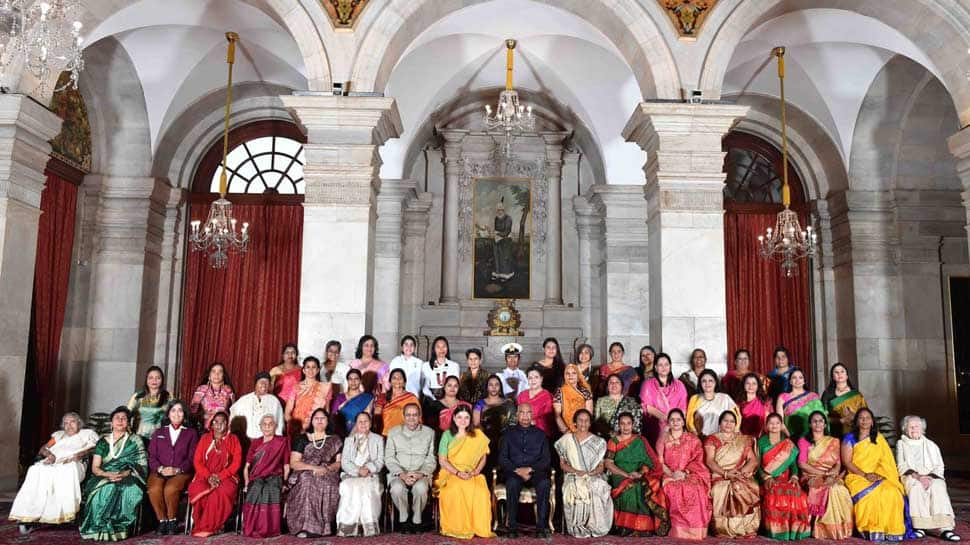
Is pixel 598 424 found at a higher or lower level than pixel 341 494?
higher

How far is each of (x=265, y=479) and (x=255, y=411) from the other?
73 centimetres

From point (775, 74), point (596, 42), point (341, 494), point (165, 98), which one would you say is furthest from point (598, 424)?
point (165, 98)

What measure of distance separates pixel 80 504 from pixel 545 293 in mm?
7583

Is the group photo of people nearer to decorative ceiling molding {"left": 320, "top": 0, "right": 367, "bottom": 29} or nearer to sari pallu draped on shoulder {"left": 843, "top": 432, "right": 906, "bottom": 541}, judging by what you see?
sari pallu draped on shoulder {"left": 843, "top": 432, "right": 906, "bottom": 541}

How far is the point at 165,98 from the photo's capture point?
10.6m

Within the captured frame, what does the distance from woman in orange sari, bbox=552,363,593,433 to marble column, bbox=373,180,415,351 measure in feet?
16.5

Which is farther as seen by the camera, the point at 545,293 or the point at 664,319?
the point at 545,293

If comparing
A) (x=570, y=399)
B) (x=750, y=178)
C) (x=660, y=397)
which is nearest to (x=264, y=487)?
(x=570, y=399)

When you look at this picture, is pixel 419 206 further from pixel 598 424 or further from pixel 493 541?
pixel 493 541

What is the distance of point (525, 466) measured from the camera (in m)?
6.02

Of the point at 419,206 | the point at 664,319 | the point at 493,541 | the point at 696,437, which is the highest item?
the point at 419,206

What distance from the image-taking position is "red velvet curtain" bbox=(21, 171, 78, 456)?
9250mm

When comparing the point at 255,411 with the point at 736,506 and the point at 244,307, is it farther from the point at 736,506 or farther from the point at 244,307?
the point at 244,307

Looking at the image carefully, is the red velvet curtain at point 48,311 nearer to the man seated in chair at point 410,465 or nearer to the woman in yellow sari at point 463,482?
the man seated in chair at point 410,465
